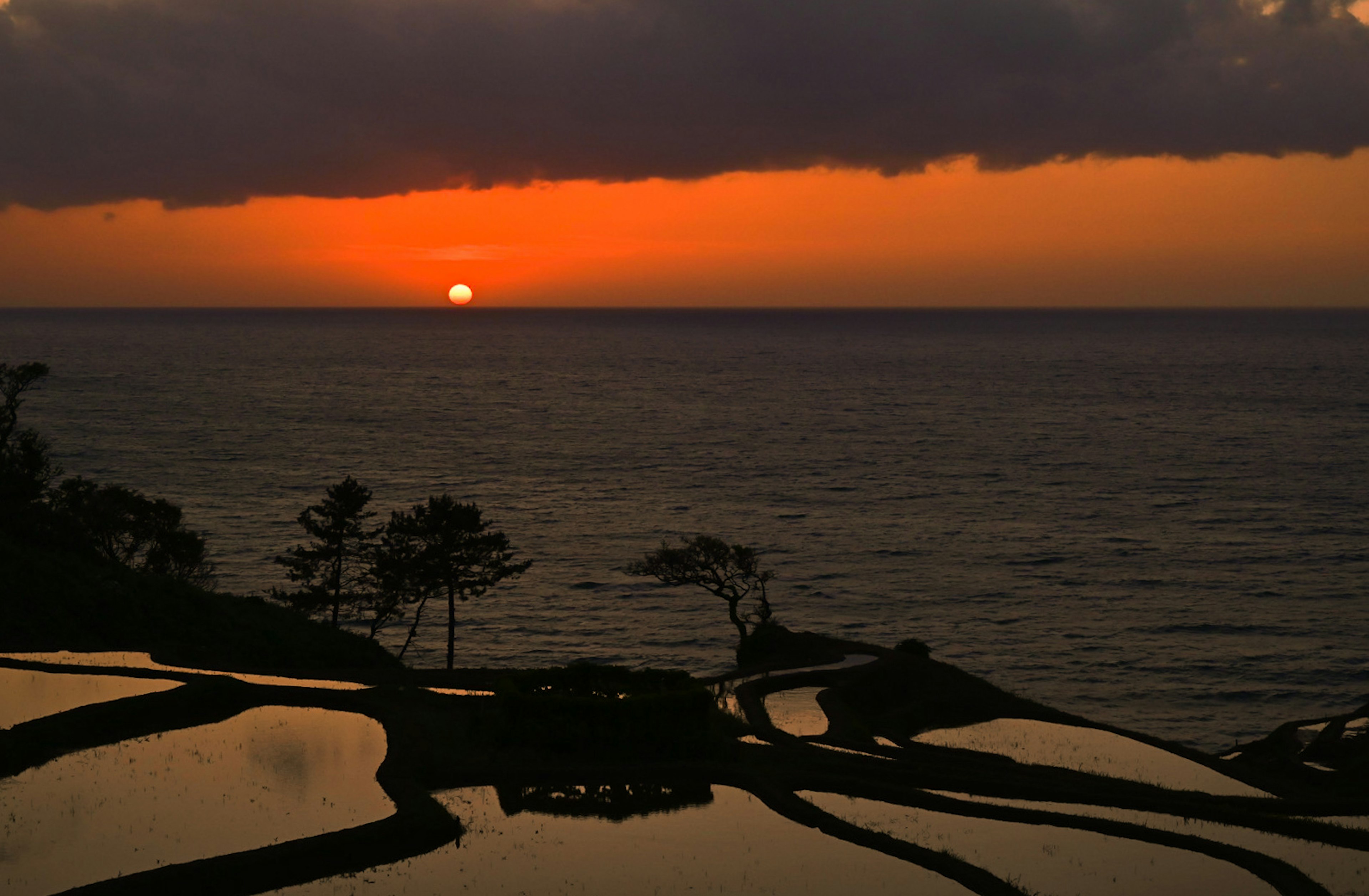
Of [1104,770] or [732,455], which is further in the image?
[732,455]

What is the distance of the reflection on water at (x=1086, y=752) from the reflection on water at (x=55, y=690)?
33221mm

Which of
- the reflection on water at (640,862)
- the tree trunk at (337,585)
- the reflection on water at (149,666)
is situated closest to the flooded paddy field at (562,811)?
Answer: the reflection on water at (640,862)

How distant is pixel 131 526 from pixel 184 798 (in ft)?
140

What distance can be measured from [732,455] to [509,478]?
116 ft

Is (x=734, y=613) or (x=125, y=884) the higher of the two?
(x=125, y=884)

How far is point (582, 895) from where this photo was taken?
26672 millimetres

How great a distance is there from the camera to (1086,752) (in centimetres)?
4884

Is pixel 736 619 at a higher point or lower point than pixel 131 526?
lower

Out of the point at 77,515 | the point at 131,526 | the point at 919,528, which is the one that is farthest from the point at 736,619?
the point at 919,528

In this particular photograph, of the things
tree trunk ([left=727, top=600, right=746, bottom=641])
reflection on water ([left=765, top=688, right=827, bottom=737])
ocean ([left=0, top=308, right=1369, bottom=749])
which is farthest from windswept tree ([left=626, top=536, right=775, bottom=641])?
reflection on water ([left=765, top=688, right=827, bottom=737])

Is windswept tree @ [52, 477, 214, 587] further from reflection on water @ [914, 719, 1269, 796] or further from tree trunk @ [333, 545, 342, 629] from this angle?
reflection on water @ [914, 719, 1269, 796]

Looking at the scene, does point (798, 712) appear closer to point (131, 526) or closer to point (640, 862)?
point (640, 862)

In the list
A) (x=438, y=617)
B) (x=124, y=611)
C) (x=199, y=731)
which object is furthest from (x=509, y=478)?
(x=199, y=731)

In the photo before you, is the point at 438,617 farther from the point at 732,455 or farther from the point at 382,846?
the point at 732,455
